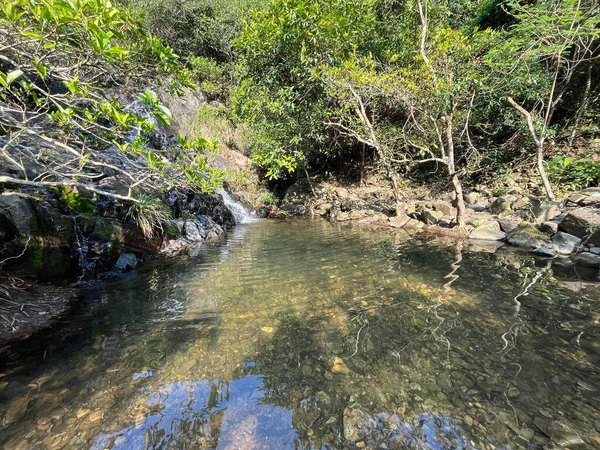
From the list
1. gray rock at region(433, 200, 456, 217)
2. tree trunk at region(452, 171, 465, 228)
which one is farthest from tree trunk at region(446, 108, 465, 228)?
gray rock at region(433, 200, 456, 217)

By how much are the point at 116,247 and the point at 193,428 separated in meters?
5.74

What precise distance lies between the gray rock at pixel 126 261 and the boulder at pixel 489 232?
9.62m

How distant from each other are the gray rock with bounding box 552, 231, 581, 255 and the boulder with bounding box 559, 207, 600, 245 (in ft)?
0.51

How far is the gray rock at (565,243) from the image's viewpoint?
23.1 ft

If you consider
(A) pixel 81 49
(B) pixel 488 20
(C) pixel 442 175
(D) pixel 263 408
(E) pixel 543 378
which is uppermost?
(B) pixel 488 20

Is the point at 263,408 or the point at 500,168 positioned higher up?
the point at 500,168

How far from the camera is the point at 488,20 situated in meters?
15.2

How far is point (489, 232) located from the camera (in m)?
8.91

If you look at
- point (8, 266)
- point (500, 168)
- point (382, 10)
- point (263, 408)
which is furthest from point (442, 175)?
point (8, 266)

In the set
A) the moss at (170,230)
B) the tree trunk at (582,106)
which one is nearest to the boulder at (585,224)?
the tree trunk at (582,106)

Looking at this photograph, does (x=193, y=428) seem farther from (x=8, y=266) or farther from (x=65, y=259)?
(x=65, y=259)

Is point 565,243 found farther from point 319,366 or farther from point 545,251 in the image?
point 319,366

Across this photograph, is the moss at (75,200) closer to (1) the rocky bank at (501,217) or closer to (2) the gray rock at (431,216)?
(1) the rocky bank at (501,217)

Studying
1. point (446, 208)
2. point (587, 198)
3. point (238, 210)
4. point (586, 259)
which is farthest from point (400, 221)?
point (238, 210)
